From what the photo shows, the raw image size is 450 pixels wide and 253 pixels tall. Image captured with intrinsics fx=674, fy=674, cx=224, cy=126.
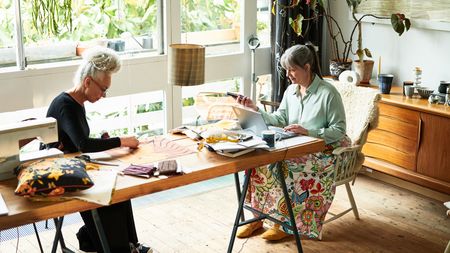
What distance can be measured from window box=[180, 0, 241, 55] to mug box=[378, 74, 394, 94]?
4.18 ft

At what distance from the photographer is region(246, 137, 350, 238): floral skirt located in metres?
4.24

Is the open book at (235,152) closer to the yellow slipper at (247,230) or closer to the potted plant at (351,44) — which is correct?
the yellow slipper at (247,230)

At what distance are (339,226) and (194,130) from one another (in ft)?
4.33

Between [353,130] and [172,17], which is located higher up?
[172,17]

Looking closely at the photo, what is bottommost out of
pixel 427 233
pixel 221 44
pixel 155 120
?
pixel 427 233

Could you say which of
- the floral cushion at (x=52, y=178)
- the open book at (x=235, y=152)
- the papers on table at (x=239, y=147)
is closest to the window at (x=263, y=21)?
the papers on table at (x=239, y=147)

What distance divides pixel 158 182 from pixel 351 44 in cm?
304

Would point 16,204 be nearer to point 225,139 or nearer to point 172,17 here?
point 225,139

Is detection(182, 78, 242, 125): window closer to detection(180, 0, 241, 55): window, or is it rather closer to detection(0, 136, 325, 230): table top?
detection(180, 0, 241, 55): window

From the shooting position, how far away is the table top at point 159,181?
2846 mm

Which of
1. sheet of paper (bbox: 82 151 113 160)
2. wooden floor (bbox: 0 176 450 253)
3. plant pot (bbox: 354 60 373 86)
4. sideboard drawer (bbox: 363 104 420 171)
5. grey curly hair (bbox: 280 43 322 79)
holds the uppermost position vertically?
grey curly hair (bbox: 280 43 322 79)

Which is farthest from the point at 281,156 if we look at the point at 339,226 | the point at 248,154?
the point at 339,226

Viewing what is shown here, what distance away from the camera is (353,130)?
4758mm

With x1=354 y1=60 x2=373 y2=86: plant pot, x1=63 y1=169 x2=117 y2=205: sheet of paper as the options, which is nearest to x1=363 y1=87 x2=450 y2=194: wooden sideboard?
x1=354 y1=60 x2=373 y2=86: plant pot
